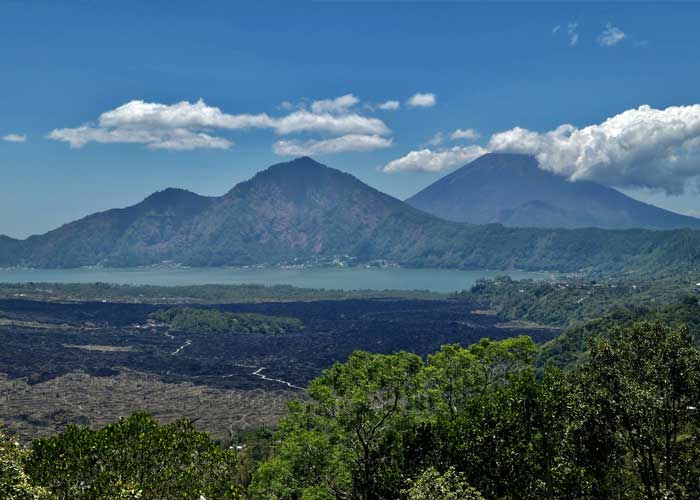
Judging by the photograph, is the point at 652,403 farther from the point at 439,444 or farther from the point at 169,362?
the point at 169,362

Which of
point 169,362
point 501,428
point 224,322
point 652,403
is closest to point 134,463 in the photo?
point 501,428

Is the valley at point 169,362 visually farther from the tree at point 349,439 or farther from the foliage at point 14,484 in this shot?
the foliage at point 14,484

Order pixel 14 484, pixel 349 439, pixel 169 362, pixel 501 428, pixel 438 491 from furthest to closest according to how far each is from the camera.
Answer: pixel 169 362 < pixel 349 439 < pixel 501 428 < pixel 438 491 < pixel 14 484

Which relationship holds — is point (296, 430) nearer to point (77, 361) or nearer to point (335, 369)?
point (335, 369)

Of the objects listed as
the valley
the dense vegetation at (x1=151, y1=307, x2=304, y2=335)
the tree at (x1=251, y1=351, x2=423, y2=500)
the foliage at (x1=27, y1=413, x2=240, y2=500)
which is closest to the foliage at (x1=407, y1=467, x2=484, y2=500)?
the tree at (x1=251, y1=351, x2=423, y2=500)

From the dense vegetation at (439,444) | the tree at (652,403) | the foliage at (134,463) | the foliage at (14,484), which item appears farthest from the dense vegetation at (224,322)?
the foliage at (14,484)

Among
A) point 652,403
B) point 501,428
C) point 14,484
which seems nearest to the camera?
point 14,484
